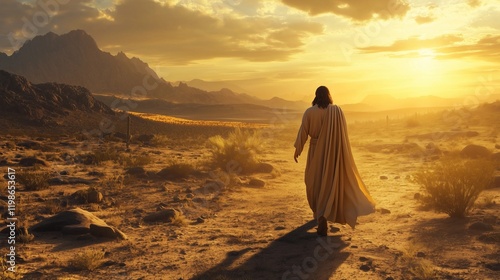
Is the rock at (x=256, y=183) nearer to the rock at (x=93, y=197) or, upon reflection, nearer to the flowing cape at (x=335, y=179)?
the rock at (x=93, y=197)

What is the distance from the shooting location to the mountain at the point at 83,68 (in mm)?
146375

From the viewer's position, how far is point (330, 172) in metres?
7.07

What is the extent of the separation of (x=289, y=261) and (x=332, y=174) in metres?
1.69

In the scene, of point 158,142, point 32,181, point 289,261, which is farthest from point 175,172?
point 158,142

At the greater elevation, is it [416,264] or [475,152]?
[475,152]

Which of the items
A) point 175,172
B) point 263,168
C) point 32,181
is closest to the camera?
point 32,181

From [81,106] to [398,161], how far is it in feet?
136

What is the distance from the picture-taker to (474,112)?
43.5 meters

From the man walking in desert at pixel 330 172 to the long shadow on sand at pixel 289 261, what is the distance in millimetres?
468

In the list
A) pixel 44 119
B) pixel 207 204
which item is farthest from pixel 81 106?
pixel 207 204

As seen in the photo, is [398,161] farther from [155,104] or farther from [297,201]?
[155,104]

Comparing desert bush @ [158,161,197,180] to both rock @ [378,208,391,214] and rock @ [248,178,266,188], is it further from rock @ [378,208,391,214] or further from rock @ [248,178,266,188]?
rock @ [378,208,391,214]

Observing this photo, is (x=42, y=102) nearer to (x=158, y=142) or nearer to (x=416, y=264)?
(x=158, y=142)

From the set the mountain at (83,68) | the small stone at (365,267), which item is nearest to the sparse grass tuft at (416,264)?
the small stone at (365,267)
